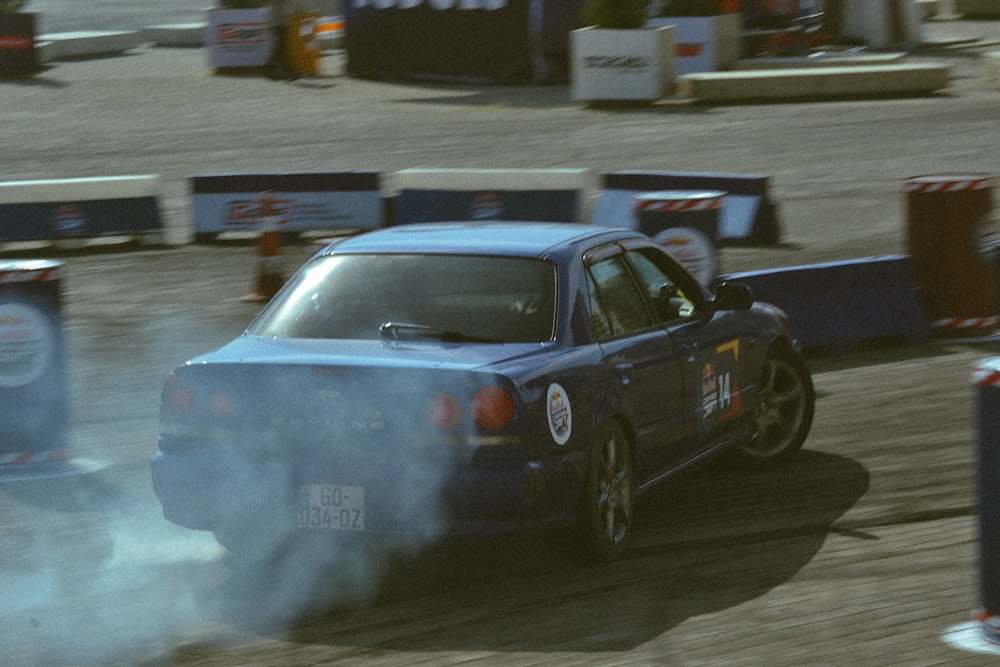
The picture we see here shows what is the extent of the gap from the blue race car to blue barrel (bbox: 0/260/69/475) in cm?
223

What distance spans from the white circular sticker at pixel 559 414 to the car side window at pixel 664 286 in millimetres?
1231

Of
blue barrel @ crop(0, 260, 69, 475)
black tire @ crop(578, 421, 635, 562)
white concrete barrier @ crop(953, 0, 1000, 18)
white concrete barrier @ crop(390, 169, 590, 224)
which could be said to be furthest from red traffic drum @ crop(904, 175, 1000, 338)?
white concrete barrier @ crop(953, 0, 1000, 18)

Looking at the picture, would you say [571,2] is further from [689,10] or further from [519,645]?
[519,645]

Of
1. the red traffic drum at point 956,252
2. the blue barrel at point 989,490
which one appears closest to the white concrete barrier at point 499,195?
the red traffic drum at point 956,252

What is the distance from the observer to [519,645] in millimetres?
6023

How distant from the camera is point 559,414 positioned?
6656 mm

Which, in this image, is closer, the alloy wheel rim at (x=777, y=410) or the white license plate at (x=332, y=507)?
the white license plate at (x=332, y=507)

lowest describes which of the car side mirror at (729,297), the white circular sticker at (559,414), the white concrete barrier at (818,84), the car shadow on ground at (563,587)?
the white concrete barrier at (818,84)

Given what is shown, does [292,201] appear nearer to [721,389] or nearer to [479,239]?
[721,389]

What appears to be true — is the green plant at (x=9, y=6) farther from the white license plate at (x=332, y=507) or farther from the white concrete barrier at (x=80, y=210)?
the white license plate at (x=332, y=507)

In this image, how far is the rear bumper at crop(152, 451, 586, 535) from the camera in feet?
21.0

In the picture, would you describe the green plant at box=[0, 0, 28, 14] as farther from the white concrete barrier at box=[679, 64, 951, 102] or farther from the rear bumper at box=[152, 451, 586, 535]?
the rear bumper at box=[152, 451, 586, 535]

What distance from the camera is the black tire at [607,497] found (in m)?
6.84

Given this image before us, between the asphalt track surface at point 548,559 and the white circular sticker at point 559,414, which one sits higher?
the white circular sticker at point 559,414
